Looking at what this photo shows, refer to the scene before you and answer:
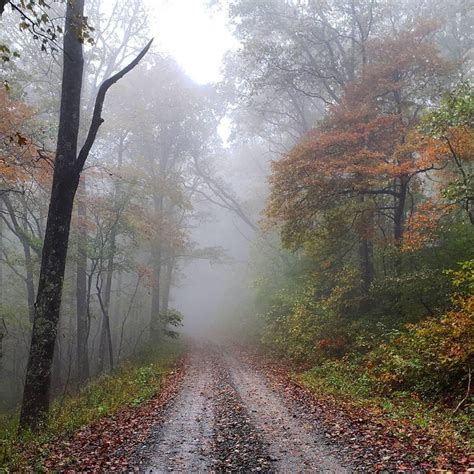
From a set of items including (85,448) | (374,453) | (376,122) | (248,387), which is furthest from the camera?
(376,122)

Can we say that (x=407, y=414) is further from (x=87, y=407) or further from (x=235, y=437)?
(x=87, y=407)

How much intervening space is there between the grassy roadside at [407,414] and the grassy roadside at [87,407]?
4691 mm

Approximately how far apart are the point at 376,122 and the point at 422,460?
11.4 meters

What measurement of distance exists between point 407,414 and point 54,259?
7.23 m

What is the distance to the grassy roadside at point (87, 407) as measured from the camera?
6438 millimetres

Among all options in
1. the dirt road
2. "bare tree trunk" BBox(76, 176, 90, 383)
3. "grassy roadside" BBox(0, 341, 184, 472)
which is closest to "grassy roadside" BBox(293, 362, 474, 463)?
the dirt road

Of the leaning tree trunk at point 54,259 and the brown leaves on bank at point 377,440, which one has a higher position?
the leaning tree trunk at point 54,259

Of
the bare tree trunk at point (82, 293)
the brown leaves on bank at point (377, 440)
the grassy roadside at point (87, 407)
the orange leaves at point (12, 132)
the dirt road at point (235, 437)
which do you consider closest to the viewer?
the brown leaves on bank at point (377, 440)

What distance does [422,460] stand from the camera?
16.9 feet

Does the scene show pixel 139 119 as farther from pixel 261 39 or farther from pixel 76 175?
pixel 76 175

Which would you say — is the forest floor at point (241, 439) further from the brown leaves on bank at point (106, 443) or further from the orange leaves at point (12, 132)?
the orange leaves at point (12, 132)

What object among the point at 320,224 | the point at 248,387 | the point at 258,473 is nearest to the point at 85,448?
the point at 258,473

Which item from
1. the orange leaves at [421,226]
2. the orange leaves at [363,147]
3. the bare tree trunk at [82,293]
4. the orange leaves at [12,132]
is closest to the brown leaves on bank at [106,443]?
the orange leaves at [12,132]

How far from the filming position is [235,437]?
700 cm
